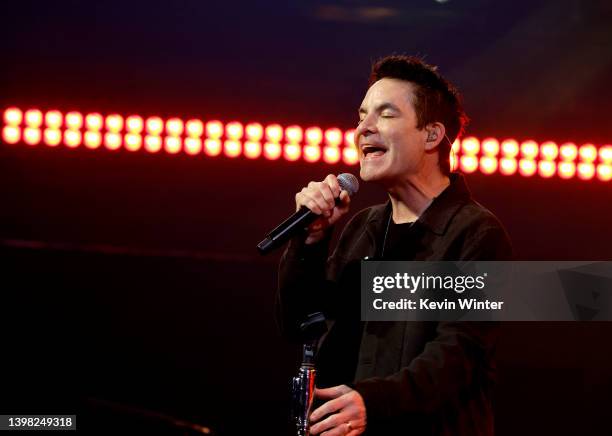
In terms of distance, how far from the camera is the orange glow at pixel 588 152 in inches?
138

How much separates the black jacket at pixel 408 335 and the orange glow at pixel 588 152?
1.70m

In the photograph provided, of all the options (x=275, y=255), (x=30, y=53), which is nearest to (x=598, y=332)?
(x=275, y=255)

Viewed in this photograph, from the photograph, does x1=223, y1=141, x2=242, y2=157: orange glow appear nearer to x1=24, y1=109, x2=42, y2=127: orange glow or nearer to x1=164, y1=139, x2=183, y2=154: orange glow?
x1=164, y1=139, x2=183, y2=154: orange glow

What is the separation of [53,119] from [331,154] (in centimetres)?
117

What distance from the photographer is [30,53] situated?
3.41 metres

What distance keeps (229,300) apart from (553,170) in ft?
4.85

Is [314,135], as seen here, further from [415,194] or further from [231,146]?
[415,194]

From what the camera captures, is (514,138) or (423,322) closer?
(423,322)

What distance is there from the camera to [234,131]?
3494 millimetres

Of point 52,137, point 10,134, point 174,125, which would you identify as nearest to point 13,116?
point 10,134

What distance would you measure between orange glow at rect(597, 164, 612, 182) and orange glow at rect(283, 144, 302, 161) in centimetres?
128

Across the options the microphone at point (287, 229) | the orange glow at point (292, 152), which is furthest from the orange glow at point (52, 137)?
the microphone at point (287, 229)

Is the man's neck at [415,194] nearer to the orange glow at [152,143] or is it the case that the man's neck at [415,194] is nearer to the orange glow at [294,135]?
the orange glow at [294,135]

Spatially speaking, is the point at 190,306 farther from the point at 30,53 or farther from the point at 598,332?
the point at 598,332
